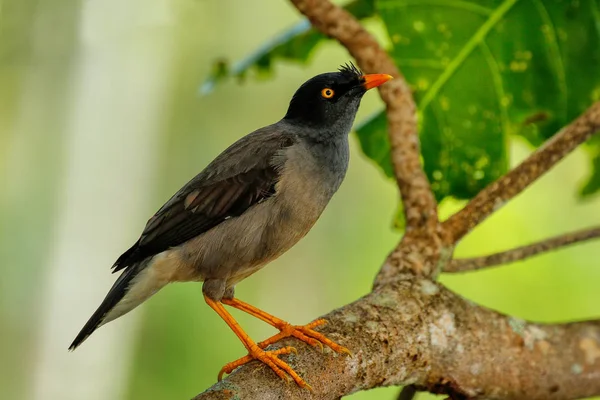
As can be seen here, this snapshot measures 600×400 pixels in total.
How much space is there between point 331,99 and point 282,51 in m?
0.96

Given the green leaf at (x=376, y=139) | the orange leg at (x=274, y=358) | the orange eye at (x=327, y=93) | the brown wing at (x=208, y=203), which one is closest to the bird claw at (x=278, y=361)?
the orange leg at (x=274, y=358)

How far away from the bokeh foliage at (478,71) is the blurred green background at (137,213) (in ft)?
8.58

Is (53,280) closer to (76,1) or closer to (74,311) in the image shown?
(74,311)

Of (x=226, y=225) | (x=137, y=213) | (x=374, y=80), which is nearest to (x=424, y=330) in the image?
(x=226, y=225)

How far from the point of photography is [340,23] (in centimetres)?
318

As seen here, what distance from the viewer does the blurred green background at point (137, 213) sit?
260 inches

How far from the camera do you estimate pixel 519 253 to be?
323 cm

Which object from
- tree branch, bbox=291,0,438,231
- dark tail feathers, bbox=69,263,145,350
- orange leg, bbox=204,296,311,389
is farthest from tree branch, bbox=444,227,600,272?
dark tail feathers, bbox=69,263,145,350

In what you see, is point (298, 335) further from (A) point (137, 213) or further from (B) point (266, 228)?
(A) point (137, 213)

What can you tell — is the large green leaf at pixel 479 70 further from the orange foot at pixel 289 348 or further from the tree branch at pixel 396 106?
the orange foot at pixel 289 348

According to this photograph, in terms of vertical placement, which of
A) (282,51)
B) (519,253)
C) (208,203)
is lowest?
(519,253)

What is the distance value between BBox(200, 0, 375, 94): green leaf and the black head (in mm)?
787

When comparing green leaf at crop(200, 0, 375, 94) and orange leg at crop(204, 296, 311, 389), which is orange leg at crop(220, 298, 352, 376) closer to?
orange leg at crop(204, 296, 311, 389)

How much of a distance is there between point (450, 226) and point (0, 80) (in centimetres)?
614
